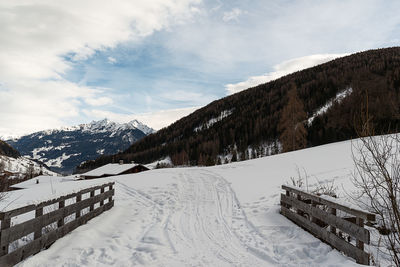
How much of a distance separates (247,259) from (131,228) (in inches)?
161

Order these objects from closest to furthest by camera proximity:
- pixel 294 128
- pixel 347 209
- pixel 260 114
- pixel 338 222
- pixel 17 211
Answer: pixel 17 211 < pixel 347 209 < pixel 338 222 < pixel 294 128 < pixel 260 114

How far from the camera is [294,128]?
3950cm

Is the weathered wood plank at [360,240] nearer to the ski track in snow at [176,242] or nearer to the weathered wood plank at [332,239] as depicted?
the weathered wood plank at [332,239]

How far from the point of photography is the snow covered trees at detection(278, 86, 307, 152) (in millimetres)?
39312

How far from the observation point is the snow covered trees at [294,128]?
129 feet

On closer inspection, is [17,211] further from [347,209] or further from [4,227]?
[347,209]

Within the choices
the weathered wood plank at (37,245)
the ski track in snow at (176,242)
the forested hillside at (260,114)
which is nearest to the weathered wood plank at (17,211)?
the weathered wood plank at (37,245)

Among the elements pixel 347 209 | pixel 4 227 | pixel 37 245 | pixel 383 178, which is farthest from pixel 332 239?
pixel 4 227

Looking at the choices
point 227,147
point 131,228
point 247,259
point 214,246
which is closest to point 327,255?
point 247,259

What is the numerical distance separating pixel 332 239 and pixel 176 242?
3.80 m

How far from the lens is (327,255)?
5.59m

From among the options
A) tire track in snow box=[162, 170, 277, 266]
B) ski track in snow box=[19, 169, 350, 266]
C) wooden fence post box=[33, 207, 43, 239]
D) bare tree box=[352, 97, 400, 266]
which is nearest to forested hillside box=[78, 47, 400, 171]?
tire track in snow box=[162, 170, 277, 266]

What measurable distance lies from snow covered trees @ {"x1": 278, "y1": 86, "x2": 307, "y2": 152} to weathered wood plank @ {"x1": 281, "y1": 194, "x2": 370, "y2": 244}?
3292cm

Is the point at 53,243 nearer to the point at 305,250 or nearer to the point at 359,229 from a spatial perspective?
the point at 305,250
